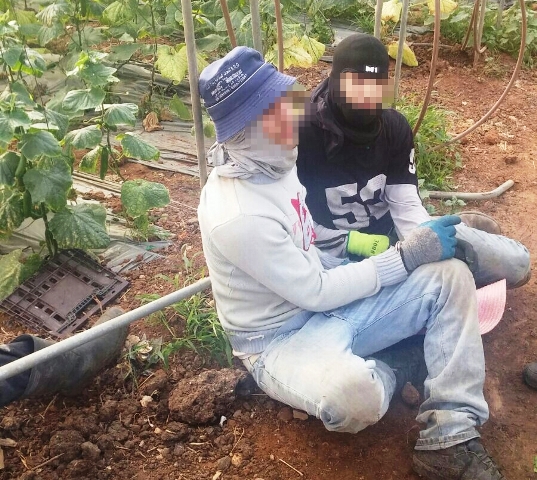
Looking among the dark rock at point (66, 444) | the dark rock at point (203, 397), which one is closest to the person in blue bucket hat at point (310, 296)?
the dark rock at point (203, 397)

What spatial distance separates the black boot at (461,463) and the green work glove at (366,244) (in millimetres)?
800

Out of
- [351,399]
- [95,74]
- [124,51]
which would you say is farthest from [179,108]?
[351,399]

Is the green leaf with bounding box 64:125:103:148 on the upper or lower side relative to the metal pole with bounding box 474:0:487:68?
upper

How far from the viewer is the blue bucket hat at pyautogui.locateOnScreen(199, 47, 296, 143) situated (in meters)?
1.86

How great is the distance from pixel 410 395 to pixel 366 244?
60cm

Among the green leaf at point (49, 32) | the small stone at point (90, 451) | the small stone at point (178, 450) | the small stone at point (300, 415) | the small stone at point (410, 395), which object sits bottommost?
the small stone at point (410, 395)

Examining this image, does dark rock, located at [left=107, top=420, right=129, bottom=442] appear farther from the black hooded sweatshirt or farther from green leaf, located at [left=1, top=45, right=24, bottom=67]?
green leaf, located at [left=1, top=45, right=24, bottom=67]

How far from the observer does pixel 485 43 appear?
5570 millimetres

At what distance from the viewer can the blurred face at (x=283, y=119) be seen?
1895mm

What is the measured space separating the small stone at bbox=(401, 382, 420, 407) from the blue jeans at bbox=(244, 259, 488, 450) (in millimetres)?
257

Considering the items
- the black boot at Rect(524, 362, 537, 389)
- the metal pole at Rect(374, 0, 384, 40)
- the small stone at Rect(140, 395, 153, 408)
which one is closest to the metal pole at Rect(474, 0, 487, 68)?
the metal pole at Rect(374, 0, 384, 40)

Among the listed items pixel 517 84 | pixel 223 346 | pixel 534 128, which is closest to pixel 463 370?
pixel 223 346

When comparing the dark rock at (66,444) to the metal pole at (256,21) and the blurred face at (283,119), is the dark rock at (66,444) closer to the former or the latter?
the blurred face at (283,119)

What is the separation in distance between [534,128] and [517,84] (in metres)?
0.77
